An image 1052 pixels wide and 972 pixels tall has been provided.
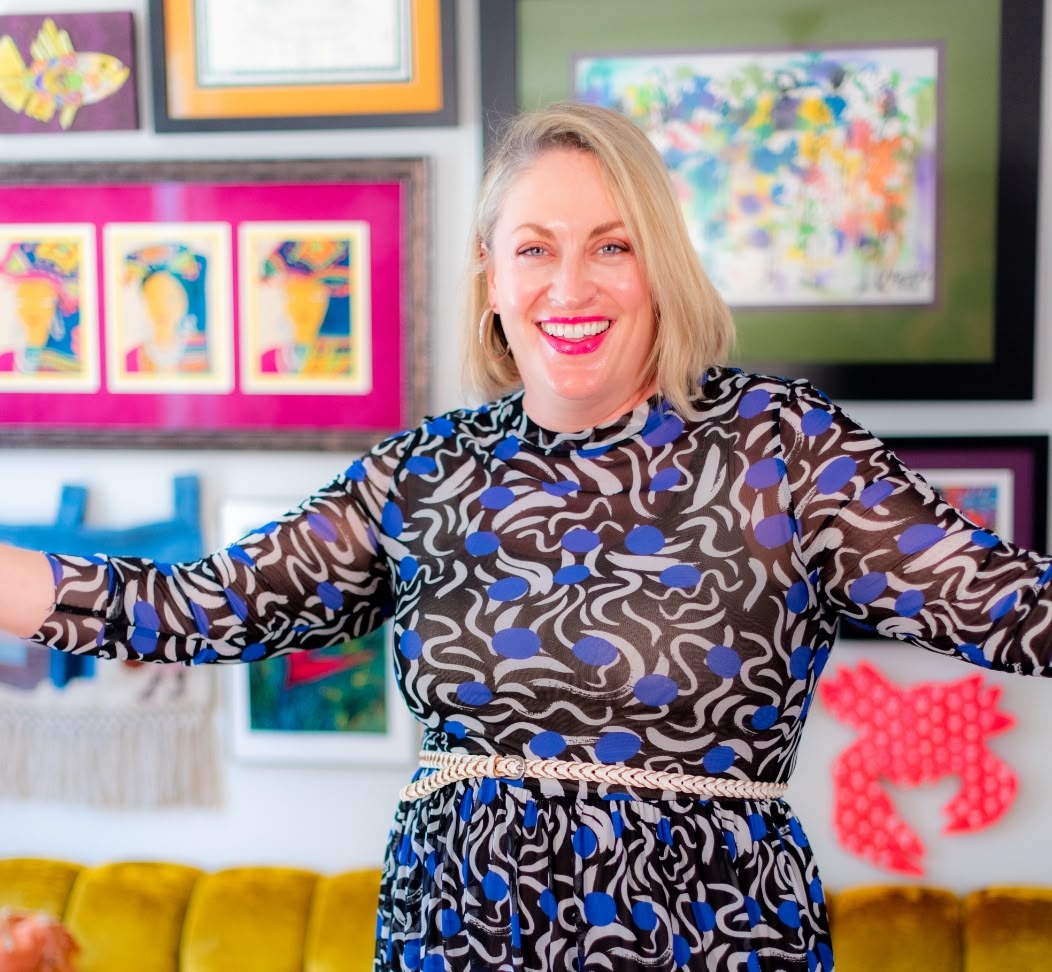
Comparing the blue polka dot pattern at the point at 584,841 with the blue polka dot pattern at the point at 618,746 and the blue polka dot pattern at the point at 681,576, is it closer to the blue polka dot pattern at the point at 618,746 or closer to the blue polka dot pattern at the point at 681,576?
the blue polka dot pattern at the point at 618,746

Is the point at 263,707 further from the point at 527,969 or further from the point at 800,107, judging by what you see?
the point at 800,107

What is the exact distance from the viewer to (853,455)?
1.01 meters

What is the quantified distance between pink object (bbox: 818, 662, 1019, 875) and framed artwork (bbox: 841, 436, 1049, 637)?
0.74ft

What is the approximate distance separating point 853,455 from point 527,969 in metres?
0.55

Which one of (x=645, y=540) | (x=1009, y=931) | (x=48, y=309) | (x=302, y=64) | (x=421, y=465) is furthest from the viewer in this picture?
(x=48, y=309)

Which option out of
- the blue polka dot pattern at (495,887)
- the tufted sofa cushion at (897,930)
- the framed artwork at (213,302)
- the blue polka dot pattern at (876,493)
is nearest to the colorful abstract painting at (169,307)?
the framed artwork at (213,302)

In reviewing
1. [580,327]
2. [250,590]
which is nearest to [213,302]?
[250,590]

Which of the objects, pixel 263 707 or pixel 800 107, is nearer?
pixel 800 107

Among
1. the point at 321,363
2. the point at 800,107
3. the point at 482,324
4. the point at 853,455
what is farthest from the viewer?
the point at 321,363

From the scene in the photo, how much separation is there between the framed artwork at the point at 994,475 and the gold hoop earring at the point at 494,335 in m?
0.65

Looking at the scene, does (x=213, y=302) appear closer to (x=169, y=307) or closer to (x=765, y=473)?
(x=169, y=307)

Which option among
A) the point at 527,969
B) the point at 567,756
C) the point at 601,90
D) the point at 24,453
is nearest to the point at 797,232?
the point at 601,90

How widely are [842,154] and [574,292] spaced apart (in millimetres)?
709

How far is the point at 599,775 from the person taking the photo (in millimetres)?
1041
